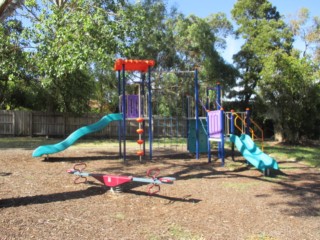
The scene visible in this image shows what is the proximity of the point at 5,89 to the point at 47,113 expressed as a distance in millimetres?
3090

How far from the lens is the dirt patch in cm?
477

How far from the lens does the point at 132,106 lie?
1274 cm

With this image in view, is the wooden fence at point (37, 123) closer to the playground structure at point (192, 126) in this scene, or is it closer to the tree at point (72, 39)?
the tree at point (72, 39)

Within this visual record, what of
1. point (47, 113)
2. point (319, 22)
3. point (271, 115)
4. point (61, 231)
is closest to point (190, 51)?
point (271, 115)

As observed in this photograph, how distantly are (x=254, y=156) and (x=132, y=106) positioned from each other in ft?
15.4

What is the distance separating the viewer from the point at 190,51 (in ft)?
76.8

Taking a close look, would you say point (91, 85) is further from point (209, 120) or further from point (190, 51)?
point (209, 120)

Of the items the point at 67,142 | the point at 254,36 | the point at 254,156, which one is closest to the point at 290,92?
the point at 254,36

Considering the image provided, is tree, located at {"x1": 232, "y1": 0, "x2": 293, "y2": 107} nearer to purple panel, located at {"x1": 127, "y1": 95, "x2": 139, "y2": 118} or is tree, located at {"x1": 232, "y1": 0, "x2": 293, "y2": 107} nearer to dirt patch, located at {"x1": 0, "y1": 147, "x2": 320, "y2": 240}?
purple panel, located at {"x1": 127, "y1": 95, "x2": 139, "y2": 118}

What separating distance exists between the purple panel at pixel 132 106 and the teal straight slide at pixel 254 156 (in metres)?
3.44

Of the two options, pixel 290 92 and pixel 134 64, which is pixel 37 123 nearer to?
pixel 134 64

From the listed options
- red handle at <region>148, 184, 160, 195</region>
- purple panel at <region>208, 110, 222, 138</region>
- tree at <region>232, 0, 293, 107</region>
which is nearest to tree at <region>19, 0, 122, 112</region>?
purple panel at <region>208, 110, 222, 138</region>

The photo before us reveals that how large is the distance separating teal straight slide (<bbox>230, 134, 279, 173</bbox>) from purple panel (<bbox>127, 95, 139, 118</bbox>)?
3441mm

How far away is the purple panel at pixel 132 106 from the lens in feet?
41.4
